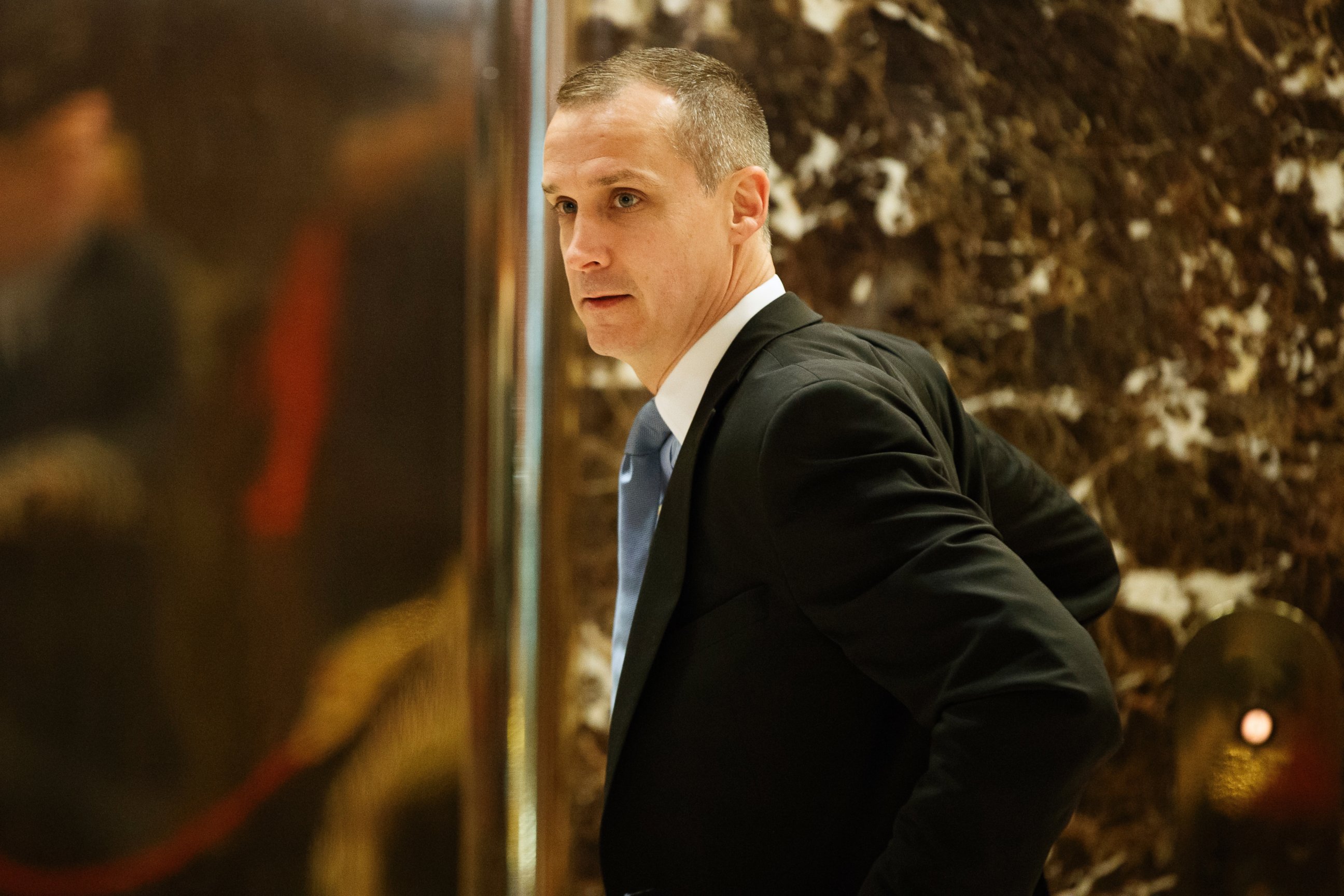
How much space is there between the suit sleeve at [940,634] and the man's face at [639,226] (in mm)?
289

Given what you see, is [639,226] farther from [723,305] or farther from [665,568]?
[665,568]

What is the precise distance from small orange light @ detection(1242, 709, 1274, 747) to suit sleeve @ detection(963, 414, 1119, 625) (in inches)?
36.2

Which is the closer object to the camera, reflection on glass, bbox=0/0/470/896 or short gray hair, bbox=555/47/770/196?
short gray hair, bbox=555/47/770/196

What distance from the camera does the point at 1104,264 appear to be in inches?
79.4

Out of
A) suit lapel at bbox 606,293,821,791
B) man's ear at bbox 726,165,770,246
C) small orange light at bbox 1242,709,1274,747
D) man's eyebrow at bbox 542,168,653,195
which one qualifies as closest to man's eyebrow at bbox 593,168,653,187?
man's eyebrow at bbox 542,168,653,195

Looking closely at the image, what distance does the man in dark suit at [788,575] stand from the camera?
844 millimetres

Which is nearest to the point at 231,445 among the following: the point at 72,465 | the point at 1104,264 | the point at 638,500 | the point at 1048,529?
the point at 72,465

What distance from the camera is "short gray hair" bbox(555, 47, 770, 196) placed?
3.81 ft

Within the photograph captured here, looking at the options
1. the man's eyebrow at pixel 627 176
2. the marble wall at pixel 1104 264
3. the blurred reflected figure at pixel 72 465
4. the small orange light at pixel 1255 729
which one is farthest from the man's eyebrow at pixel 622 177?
the small orange light at pixel 1255 729

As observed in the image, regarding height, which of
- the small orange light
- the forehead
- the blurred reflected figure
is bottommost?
the small orange light

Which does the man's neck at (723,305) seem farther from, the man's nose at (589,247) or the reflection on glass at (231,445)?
the reflection on glass at (231,445)

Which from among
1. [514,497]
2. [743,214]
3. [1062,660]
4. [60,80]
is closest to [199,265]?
[60,80]

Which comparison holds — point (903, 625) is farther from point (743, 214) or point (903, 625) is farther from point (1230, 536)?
point (1230, 536)

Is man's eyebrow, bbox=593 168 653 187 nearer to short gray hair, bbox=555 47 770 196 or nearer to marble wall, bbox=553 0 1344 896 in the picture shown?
short gray hair, bbox=555 47 770 196
